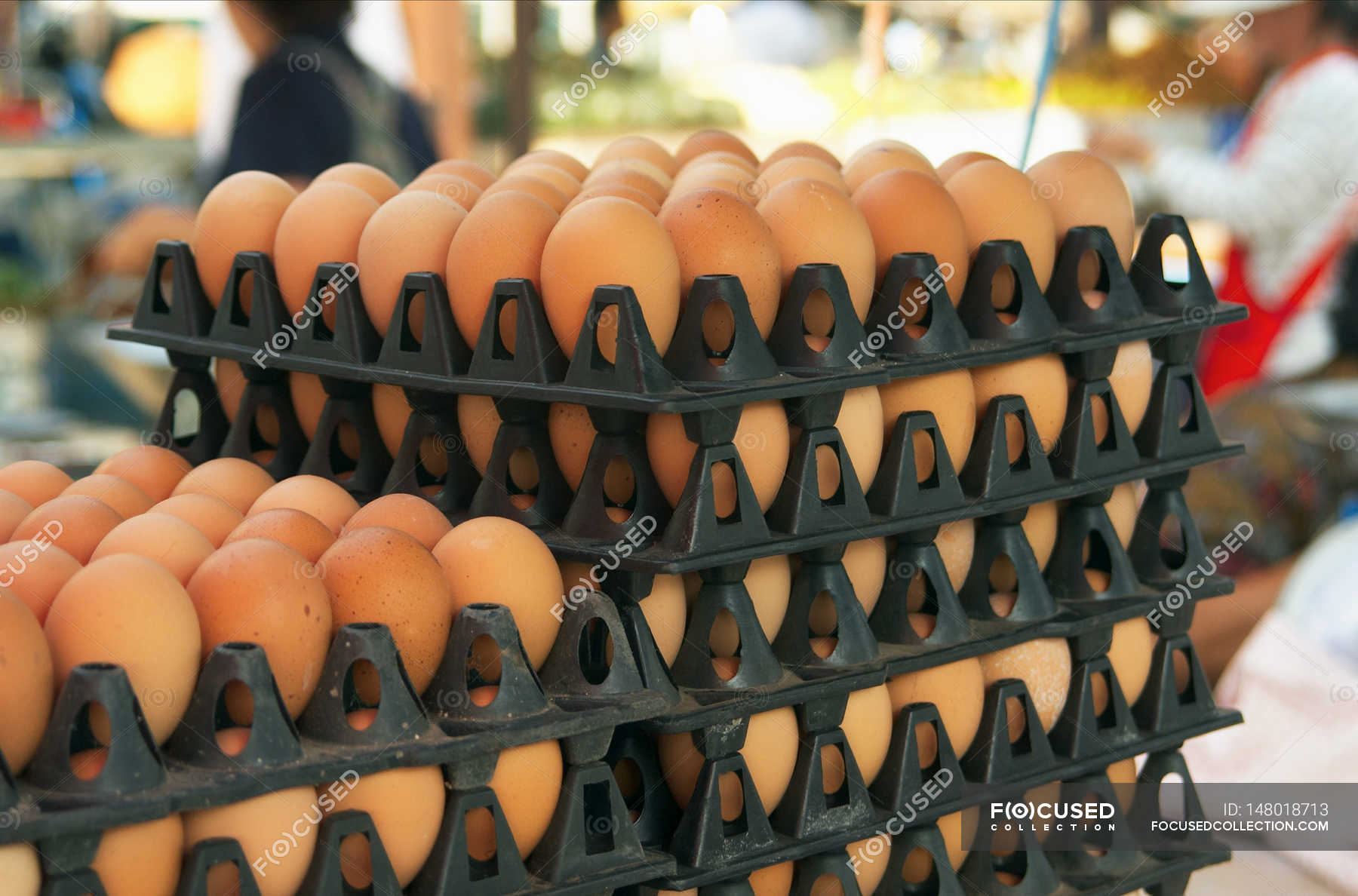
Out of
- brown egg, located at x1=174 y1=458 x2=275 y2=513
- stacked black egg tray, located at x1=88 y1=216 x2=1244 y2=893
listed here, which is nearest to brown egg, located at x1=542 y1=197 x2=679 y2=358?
stacked black egg tray, located at x1=88 y1=216 x2=1244 y2=893

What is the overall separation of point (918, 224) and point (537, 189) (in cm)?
35

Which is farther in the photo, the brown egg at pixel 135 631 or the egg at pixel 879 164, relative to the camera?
the egg at pixel 879 164

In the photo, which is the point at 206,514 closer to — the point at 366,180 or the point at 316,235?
the point at 316,235

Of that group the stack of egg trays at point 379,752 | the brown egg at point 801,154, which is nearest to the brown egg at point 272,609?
the stack of egg trays at point 379,752

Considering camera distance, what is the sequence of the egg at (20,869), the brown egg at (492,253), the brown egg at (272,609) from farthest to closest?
the brown egg at (492,253) → the brown egg at (272,609) → the egg at (20,869)

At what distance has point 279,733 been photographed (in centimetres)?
89

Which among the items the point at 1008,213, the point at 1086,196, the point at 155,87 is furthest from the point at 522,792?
the point at 155,87

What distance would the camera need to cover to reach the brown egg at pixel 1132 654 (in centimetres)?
138

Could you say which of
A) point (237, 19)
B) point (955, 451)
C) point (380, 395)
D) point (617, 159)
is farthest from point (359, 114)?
point (955, 451)

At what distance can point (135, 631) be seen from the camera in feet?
2.87

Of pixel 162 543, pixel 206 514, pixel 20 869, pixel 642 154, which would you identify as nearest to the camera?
pixel 20 869

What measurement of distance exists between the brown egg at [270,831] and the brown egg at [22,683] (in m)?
0.11

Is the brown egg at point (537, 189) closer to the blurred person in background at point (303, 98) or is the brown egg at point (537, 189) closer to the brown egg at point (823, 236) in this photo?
the brown egg at point (823, 236)

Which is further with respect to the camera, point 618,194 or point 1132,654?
point 1132,654
